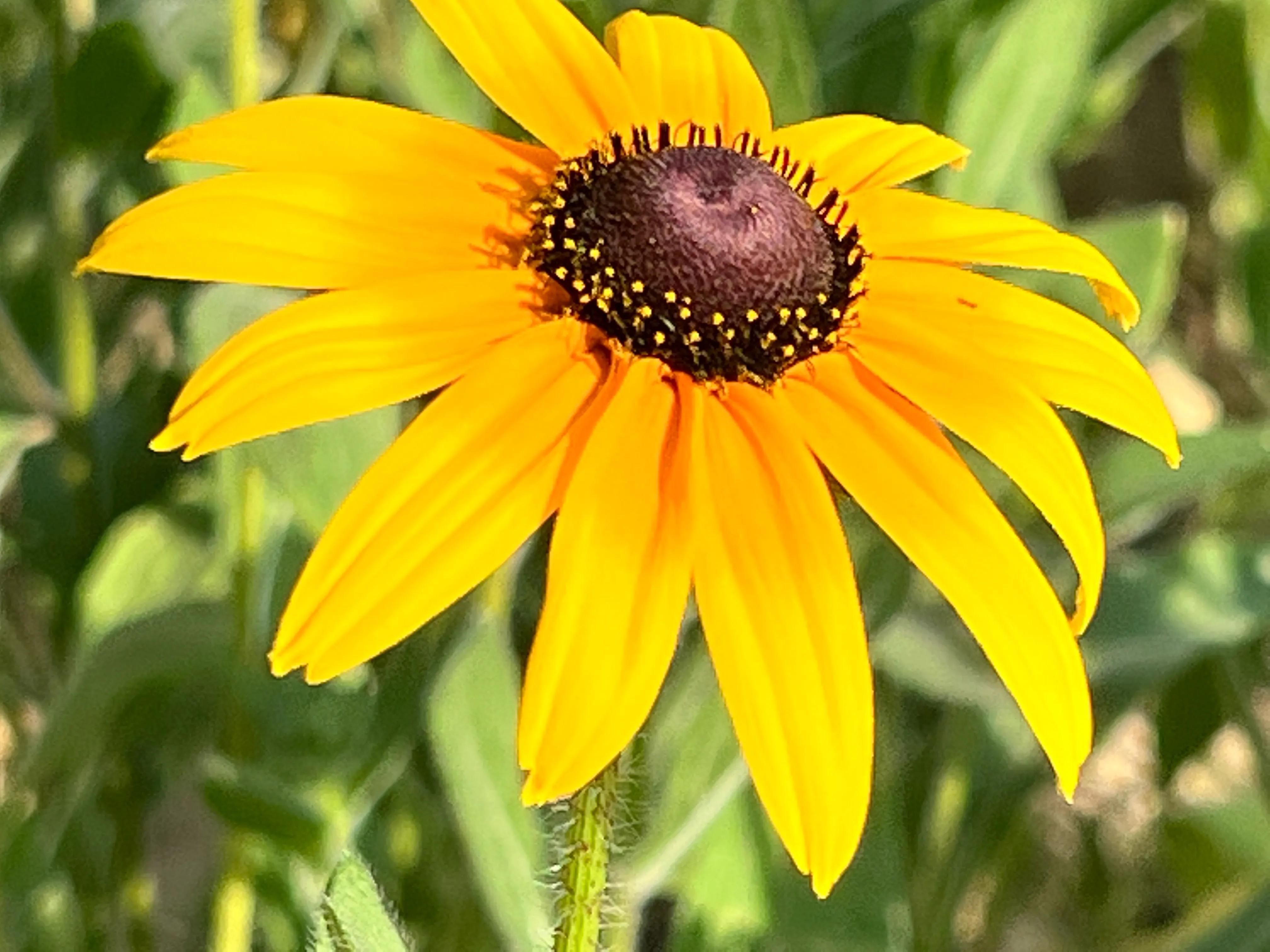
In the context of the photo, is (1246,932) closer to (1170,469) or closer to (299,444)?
(1170,469)

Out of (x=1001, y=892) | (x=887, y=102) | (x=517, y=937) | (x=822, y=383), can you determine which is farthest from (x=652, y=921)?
(x=822, y=383)

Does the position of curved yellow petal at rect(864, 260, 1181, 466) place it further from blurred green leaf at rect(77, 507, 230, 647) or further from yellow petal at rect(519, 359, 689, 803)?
blurred green leaf at rect(77, 507, 230, 647)

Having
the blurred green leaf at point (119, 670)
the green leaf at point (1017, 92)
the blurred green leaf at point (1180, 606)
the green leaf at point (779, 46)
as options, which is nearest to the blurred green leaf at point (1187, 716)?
the blurred green leaf at point (1180, 606)

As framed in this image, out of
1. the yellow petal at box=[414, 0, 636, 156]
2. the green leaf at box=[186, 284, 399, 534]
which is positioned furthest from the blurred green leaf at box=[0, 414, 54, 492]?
the yellow petal at box=[414, 0, 636, 156]

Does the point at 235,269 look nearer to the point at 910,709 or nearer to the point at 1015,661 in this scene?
the point at 1015,661

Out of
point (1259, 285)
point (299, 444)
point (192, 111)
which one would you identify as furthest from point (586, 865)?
point (1259, 285)
